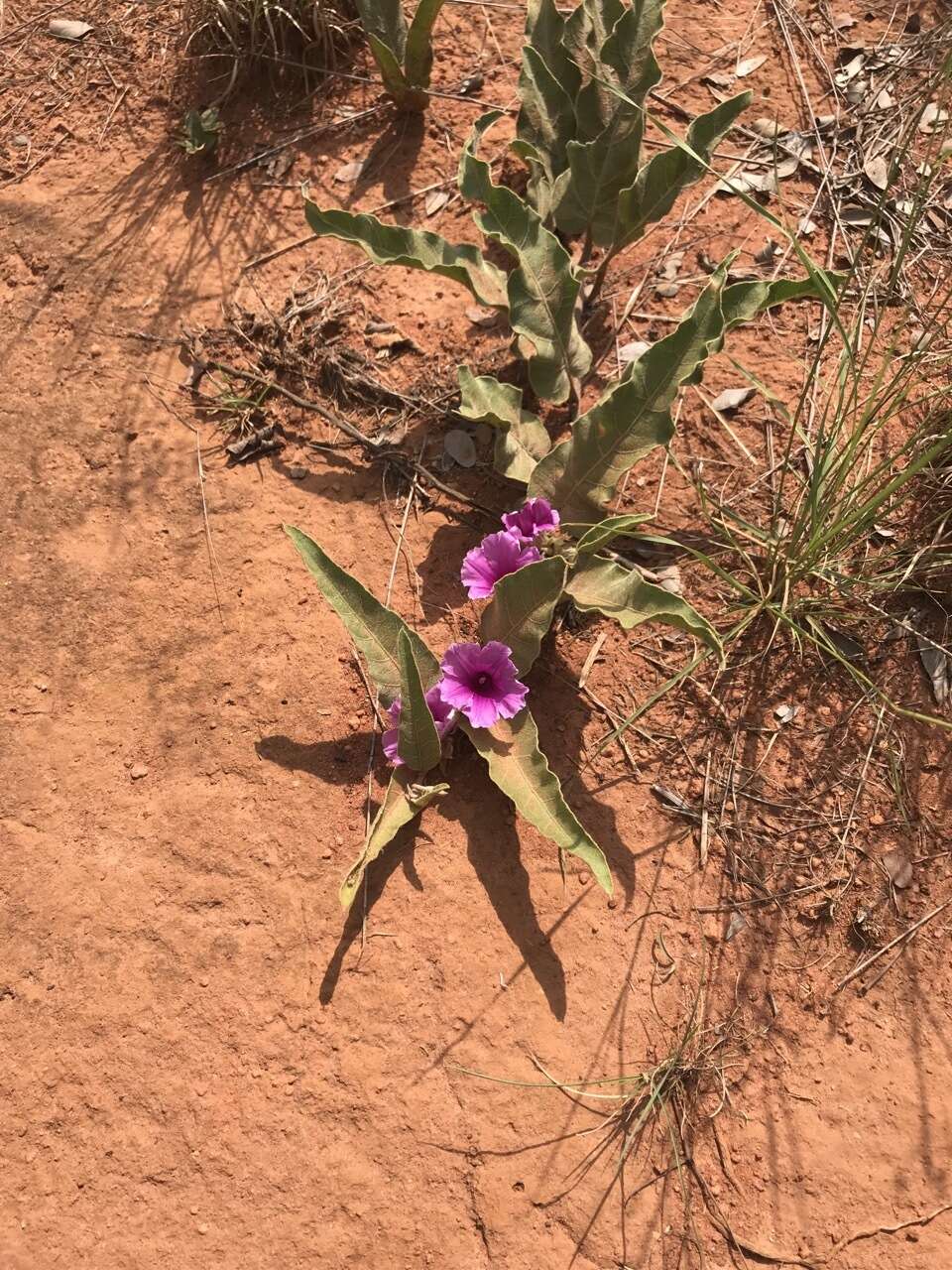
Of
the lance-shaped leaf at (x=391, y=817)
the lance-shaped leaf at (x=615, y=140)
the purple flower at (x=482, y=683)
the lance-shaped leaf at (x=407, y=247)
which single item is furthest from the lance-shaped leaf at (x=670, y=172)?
the lance-shaped leaf at (x=391, y=817)

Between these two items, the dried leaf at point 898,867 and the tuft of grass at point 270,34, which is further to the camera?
the tuft of grass at point 270,34

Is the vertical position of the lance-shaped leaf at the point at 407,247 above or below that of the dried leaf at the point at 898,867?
above

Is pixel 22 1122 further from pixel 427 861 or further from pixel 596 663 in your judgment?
pixel 596 663

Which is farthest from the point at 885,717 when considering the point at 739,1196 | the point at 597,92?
the point at 597,92

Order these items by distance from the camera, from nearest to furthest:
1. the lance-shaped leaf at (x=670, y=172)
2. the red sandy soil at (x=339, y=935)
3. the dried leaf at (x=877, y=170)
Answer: the red sandy soil at (x=339, y=935), the lance-shaped leaf at (x=670, y=172), the dried leaf at (x=877, y=170)

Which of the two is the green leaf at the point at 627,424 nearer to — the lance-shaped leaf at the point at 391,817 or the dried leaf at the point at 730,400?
the dried leaf at the point at 730,400

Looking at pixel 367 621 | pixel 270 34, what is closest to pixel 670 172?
pixel 367 621
